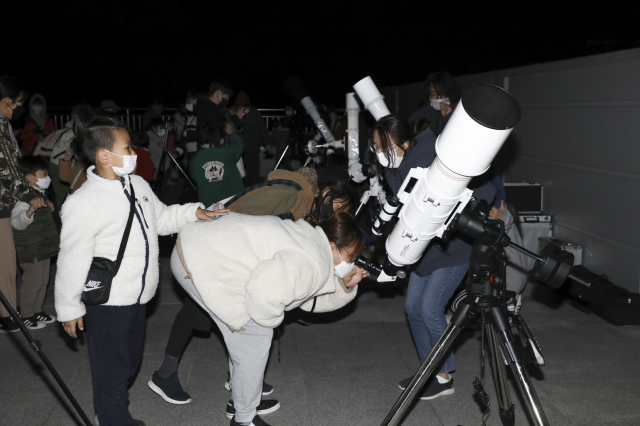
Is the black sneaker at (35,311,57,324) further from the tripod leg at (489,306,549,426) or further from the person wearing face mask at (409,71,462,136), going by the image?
the tripod leg at (489,306,549,426)

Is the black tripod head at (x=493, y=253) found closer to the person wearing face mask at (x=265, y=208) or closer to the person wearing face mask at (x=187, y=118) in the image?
the person wearing face mask at (x=265, y=208)

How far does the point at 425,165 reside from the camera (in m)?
2.87

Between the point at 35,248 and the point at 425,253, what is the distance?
2937 millimetres

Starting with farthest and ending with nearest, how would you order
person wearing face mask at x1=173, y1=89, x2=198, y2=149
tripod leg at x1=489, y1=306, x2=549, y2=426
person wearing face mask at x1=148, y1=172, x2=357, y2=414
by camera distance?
person wearing face mask at x1=173, y1=89, x2=198, y2=149
person wearing face mask at x1=148, y1=172, x2=357, y2=414
tripod leg at x1=489, y1=306, x2=549, y2=426

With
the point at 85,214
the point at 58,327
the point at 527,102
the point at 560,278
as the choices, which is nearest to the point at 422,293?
the point at 560,278

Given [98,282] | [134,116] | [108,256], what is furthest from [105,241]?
[134,116]

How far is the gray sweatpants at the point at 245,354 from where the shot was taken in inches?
98.0

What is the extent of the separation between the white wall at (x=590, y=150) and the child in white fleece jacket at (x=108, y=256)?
373cm

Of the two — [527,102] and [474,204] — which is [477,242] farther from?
[527,102]

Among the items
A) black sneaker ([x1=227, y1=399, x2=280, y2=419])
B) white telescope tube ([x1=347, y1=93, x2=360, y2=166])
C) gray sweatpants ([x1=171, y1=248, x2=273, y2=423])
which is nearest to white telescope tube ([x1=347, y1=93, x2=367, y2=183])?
white telescope tube ([x1=347, y1=93, x2=360, y2=166])

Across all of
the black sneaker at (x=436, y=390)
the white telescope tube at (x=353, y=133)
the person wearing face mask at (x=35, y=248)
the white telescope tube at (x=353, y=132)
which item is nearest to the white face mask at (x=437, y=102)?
the white telescope tube at (x=353, y=133)

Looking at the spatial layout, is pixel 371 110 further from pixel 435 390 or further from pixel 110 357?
pixel 110 357

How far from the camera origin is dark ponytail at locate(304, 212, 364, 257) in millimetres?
2434

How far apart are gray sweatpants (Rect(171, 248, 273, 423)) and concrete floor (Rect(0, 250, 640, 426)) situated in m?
0.54
